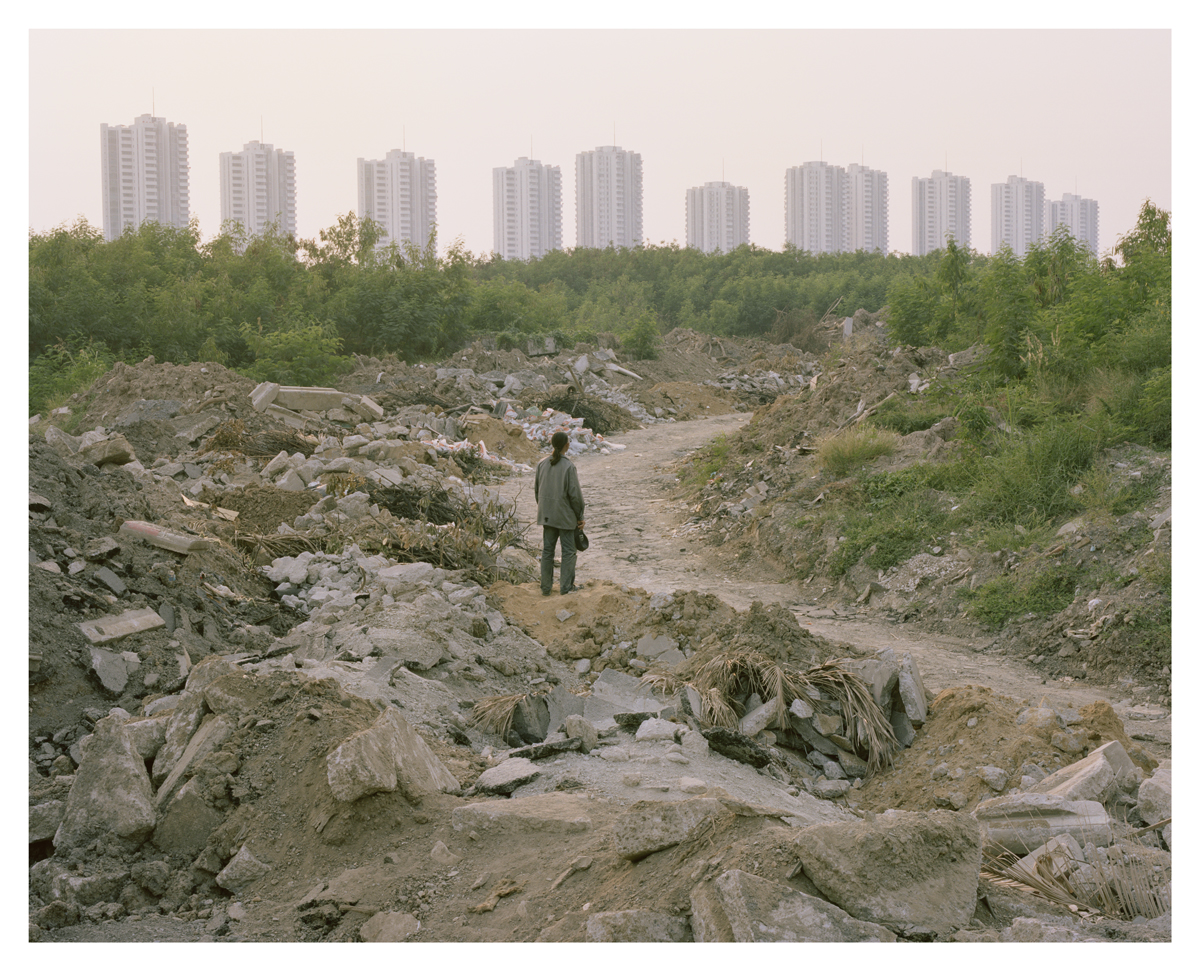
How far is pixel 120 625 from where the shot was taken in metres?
5.32

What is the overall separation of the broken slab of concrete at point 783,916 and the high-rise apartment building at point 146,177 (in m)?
29.8

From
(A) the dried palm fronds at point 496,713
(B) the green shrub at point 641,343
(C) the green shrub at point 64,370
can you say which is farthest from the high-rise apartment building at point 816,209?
(A) the dried palm fronds at point 496,713

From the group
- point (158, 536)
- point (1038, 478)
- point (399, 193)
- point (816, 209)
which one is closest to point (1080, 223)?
point (1038, 478)

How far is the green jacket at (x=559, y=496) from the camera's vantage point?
287 inches

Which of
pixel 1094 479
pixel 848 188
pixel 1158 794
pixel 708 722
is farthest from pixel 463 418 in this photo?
pixel 848 188

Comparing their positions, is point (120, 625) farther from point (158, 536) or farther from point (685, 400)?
point (685, 400)

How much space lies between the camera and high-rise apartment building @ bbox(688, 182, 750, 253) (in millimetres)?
58188

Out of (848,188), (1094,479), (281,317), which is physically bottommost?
(1094,479)

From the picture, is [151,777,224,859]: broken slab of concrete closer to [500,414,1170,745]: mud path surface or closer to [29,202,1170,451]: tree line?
[500,414,1170,745]: mud path surface

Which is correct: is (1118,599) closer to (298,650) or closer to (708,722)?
(708,722)

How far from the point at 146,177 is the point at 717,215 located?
122ft

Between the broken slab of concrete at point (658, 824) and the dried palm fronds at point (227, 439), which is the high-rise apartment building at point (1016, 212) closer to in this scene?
the dried palm fronds at point (227, 439)

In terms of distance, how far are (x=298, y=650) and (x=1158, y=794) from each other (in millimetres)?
4621

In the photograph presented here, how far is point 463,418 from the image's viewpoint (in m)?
17.0
